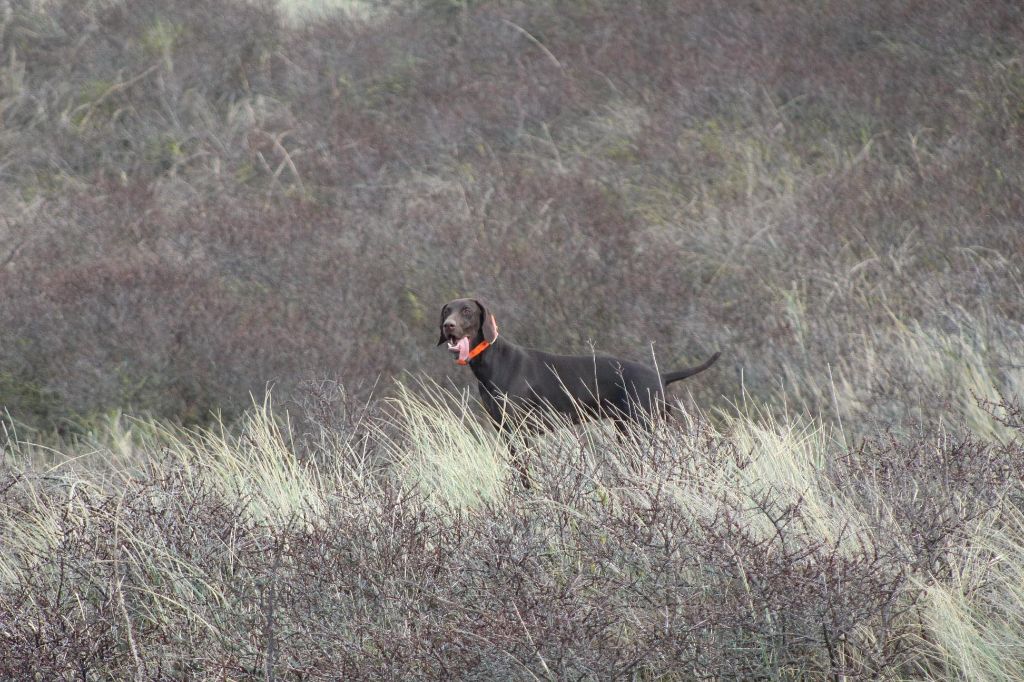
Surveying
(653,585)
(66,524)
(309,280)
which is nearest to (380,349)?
(309,280)

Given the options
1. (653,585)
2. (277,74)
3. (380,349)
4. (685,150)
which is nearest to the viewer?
(653,585)

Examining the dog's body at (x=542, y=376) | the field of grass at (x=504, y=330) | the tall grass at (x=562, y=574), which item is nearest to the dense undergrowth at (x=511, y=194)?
the field of grass at (x=504, y=330)

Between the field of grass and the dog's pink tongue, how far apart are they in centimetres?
27

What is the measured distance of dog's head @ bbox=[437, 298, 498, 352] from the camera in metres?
5.01

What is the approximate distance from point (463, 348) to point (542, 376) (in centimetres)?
38

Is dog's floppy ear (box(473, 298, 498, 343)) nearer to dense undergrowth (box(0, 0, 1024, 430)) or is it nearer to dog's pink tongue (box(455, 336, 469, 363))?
dog's pink tongue (box(455, 336, 469, 363))

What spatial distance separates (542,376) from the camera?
5.16m

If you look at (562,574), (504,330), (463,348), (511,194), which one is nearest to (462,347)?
(463,348)

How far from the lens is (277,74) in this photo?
11.3 m

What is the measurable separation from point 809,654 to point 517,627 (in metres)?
0.72

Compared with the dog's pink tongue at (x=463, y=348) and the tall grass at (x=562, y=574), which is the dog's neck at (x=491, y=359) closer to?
the dog's pink tongue at (x=463, y=348)

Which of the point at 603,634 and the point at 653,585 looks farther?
the point at 653,585

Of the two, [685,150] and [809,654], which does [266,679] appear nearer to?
[809,654]

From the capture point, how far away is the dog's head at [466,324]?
501 centimetres
